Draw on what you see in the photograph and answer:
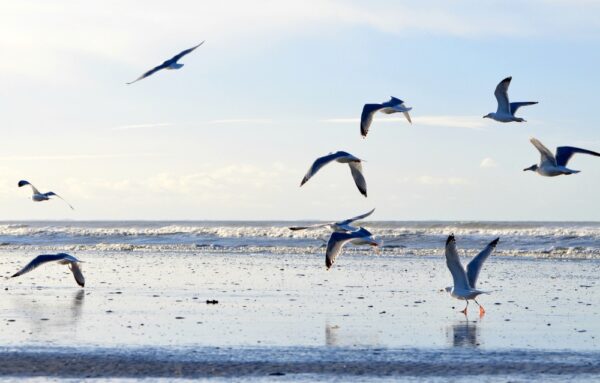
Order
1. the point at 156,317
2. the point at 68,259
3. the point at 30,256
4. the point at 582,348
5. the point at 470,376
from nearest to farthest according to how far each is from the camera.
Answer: the point at 470,376
the point at 582,348
the point at 156,317
the point at 68,259
the point at 30,256

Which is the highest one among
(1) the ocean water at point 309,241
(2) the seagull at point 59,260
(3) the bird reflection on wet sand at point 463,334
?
(2) the seagull at point 59,260

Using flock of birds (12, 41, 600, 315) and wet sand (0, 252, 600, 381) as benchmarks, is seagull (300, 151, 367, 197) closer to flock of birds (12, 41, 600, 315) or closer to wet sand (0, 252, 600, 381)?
flock of birds (12, 41, 600, 315)

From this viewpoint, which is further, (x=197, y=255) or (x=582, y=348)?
(x=197, y=255)

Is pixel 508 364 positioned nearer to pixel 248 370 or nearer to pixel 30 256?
pixel 248 370

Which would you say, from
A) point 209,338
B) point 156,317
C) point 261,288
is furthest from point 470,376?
point 261,288

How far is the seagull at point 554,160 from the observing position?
59.8 ft


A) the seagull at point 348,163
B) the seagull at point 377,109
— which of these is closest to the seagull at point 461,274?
the seagull at point 348,163

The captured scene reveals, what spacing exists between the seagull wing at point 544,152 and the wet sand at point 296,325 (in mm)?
2493

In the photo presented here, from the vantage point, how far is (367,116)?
1739 cm

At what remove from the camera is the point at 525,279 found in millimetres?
22000

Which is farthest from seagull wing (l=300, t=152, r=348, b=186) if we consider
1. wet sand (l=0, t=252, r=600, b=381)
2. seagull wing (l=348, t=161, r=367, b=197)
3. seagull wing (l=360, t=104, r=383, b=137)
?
wet sand (l=0, t=252, r=600, b=381)

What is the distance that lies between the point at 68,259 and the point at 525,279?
32.0 feet

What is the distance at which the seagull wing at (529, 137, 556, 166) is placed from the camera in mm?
18219

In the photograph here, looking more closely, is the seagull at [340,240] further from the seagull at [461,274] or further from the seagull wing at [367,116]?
the seagull at [461,274]
